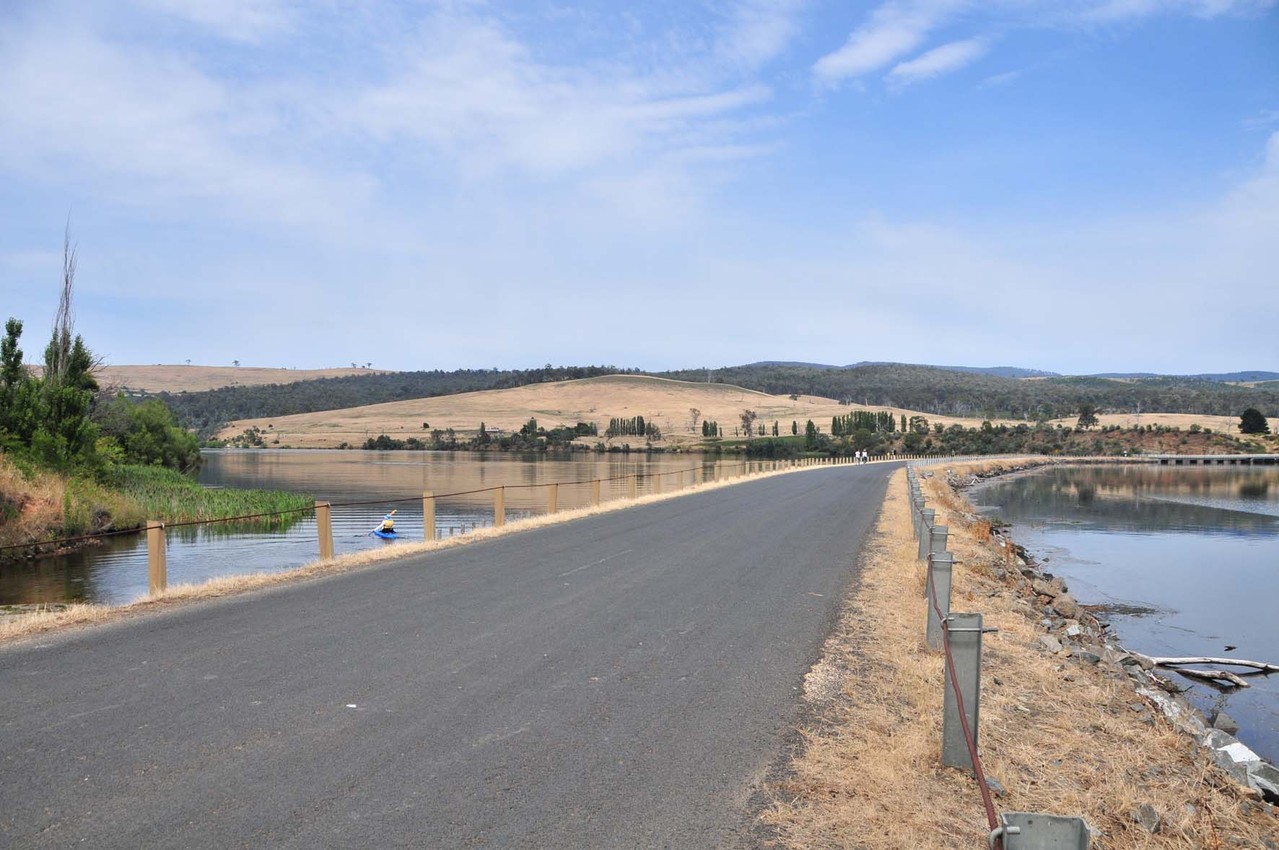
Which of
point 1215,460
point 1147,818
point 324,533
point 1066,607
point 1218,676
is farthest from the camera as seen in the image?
point 1215,460

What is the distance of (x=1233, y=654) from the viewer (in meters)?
14.5

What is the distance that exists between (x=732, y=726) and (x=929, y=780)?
1366mm

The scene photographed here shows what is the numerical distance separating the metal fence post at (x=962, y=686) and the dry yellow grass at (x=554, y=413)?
13061 cm

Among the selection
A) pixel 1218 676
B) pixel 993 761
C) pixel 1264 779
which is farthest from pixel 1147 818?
pixel 1218 676

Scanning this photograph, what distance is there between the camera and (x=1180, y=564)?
24891 millimetres

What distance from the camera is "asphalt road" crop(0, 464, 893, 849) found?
4.56 metres

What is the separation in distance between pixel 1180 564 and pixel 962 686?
23536 mm

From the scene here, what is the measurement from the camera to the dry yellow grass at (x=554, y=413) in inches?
6142

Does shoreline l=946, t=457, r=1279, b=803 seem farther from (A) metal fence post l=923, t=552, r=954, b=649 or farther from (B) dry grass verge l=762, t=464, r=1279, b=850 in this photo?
(A) metal fence post l=923, t=552, r=954, b=649

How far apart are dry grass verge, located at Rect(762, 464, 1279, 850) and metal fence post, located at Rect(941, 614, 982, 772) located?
126 mm

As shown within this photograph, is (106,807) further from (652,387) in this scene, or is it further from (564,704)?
(652,387)

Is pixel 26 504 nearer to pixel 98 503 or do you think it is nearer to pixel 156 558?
pixel 98 503

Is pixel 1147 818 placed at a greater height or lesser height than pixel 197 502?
greater

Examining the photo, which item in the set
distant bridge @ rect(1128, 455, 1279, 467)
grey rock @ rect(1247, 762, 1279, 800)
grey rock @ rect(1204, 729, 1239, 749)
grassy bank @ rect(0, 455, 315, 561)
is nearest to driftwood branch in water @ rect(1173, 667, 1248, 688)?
grey rock @ rect(1204, 729, 1239, 749)
